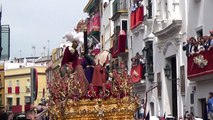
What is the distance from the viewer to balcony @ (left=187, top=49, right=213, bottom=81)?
73.8 feet

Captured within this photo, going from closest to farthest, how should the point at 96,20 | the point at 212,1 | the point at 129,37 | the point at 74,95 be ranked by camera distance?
1. the point at 74,95
2. the point at 212,1
3. the point at 129,37
4. the point at 96,20

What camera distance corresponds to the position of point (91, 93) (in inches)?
450

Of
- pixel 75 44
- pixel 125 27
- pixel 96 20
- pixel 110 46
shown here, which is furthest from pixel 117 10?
pixel 75 44

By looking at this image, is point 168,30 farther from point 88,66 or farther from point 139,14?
point 88,66

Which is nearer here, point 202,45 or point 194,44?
point 202,45

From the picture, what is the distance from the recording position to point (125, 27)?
137 ft

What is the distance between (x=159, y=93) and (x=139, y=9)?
21.9 feet

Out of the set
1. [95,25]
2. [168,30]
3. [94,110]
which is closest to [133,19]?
[168,30]

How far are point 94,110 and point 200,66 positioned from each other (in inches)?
502

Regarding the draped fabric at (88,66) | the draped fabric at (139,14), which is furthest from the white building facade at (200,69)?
the draped fabric at (88,66)

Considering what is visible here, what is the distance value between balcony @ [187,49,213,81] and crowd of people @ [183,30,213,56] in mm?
177

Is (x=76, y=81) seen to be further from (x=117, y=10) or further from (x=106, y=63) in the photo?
(x=117, y=10)

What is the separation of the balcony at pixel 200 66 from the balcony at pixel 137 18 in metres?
10.7

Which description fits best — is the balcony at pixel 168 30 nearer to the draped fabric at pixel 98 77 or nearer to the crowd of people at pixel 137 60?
the crowd of people at pixel 137 60
